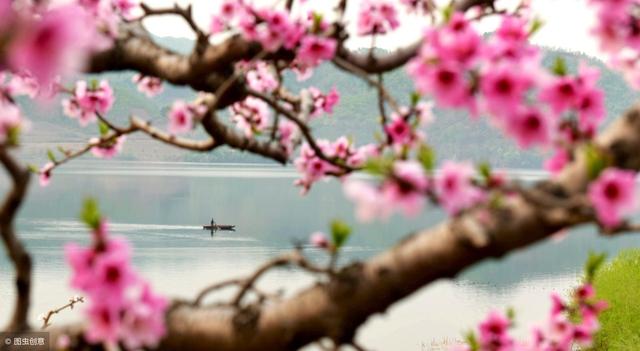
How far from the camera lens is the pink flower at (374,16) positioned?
4941 millimetres

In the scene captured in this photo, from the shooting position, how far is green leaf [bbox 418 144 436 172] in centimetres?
222

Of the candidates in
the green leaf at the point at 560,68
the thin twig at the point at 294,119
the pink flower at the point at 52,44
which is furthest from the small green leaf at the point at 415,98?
the pink flower at the point at 52,44

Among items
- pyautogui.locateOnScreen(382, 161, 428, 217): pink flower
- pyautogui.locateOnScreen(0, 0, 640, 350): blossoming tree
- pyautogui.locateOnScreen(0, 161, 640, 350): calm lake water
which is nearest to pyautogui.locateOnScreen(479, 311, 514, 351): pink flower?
pyautogui.locateOnScreen(0, 0, 640, 350): blossoming tree

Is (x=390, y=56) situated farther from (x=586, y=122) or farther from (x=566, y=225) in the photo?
(x=566, y=225)

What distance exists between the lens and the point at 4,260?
2500 inches

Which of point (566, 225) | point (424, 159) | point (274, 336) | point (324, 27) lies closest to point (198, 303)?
point (274, 336)

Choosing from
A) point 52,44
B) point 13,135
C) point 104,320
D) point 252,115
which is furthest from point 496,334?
point 52,44

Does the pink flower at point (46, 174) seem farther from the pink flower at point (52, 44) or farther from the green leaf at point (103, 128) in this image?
the pink flower at point (52, 44)

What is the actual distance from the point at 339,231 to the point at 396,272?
0.39 meters

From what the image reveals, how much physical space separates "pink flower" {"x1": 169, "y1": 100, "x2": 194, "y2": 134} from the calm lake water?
691 cm

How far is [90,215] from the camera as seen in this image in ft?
6.98

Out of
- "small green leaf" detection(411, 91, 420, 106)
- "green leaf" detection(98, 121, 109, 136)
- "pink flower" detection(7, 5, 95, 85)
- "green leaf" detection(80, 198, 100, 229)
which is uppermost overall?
"small green leaf" detection(411, 91, 420, 106)

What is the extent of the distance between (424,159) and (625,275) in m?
29.2

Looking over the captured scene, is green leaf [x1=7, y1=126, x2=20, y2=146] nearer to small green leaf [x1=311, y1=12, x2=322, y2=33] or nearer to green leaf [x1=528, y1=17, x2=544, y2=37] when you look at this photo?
small green leaf [x1=311, y1=12, x2=322, y2=33]
